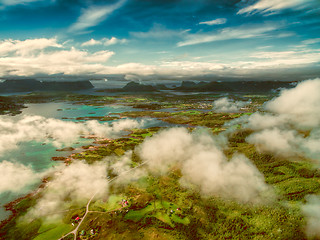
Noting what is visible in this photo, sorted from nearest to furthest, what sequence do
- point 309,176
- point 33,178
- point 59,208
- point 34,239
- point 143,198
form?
point 34,239 → point 59,208 → point 143,198 → point 33,178 → point 309,176

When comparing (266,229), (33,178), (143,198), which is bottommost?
(266,229)

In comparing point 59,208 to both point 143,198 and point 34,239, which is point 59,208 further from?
point 143,198

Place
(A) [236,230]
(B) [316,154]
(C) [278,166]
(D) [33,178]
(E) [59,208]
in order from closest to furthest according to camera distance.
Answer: (A) [236,230], (E) [59,208], (D) [33,178], (C) [278,166], (B) [316,154]

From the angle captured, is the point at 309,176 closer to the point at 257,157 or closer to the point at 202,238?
the point at 257,157

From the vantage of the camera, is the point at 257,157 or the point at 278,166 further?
the point at 257,157

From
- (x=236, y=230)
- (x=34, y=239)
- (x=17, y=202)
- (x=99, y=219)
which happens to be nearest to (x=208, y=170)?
(x=236, y=230)

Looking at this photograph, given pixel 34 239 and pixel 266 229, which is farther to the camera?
pixel 266 229

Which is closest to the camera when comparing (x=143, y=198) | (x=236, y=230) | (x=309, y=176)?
(x=236, y=230)

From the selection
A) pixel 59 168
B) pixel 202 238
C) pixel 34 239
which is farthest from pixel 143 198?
pixel 59 168

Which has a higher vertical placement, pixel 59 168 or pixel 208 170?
pixel 59 168
